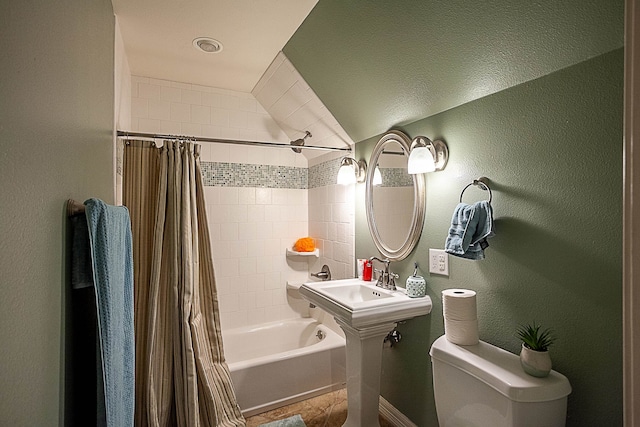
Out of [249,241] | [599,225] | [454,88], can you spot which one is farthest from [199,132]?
[599,225]

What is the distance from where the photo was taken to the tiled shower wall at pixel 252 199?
275 cm

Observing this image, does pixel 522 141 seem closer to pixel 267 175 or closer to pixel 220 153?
pixel 267 175

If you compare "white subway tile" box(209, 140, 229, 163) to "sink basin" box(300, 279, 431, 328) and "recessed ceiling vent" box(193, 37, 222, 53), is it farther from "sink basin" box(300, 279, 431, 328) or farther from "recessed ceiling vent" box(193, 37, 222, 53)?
"sink basin" box(300, 279, 431, 328)

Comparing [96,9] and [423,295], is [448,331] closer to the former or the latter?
[423,295]

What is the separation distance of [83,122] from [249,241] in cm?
212

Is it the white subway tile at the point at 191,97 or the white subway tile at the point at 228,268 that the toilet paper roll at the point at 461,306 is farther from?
the white subway tile at the point at 191,97

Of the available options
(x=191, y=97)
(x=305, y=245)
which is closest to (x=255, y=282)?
(x=305, y=245)

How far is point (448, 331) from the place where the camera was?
1.48 metres

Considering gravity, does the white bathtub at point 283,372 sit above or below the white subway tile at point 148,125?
below

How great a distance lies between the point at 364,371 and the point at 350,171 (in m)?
1.30

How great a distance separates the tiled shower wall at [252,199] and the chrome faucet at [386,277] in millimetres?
480

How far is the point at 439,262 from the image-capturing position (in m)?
1.78

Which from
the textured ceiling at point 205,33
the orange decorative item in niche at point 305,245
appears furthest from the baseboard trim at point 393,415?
the textured ceiling at point 205,33

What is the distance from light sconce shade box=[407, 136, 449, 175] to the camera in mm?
1694
